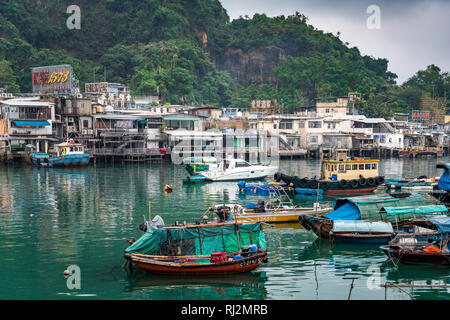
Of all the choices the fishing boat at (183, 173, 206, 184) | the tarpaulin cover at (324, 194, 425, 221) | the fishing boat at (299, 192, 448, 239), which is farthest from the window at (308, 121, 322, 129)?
the fishing boat at (299, 192, 448, 239)

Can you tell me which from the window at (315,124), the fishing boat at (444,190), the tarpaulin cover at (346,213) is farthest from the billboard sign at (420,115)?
the tarpaulin cover at (346,213)

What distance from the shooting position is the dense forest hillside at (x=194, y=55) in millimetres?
90062

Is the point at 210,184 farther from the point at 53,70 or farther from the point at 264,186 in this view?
the point at 53,70

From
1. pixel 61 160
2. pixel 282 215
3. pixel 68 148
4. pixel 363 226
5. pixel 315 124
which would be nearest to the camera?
pixel 363 226

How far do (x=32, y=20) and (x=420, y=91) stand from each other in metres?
83.1

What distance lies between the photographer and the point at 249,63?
11750 cm

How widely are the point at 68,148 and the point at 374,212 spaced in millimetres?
43120

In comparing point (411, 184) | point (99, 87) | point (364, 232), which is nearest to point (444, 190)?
point (411, 184)

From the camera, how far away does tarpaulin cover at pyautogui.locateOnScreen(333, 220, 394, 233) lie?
22062 mm

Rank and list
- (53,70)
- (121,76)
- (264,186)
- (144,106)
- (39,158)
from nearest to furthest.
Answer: (264,186)
(39,158)
(53,70)
(144,106)
(121,76)

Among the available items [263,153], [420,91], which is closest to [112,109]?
[263,153]

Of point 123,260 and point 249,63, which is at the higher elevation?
point 249,63

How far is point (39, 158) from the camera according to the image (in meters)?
56.5

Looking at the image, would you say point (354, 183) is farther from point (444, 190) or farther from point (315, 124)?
point (315, 124)
